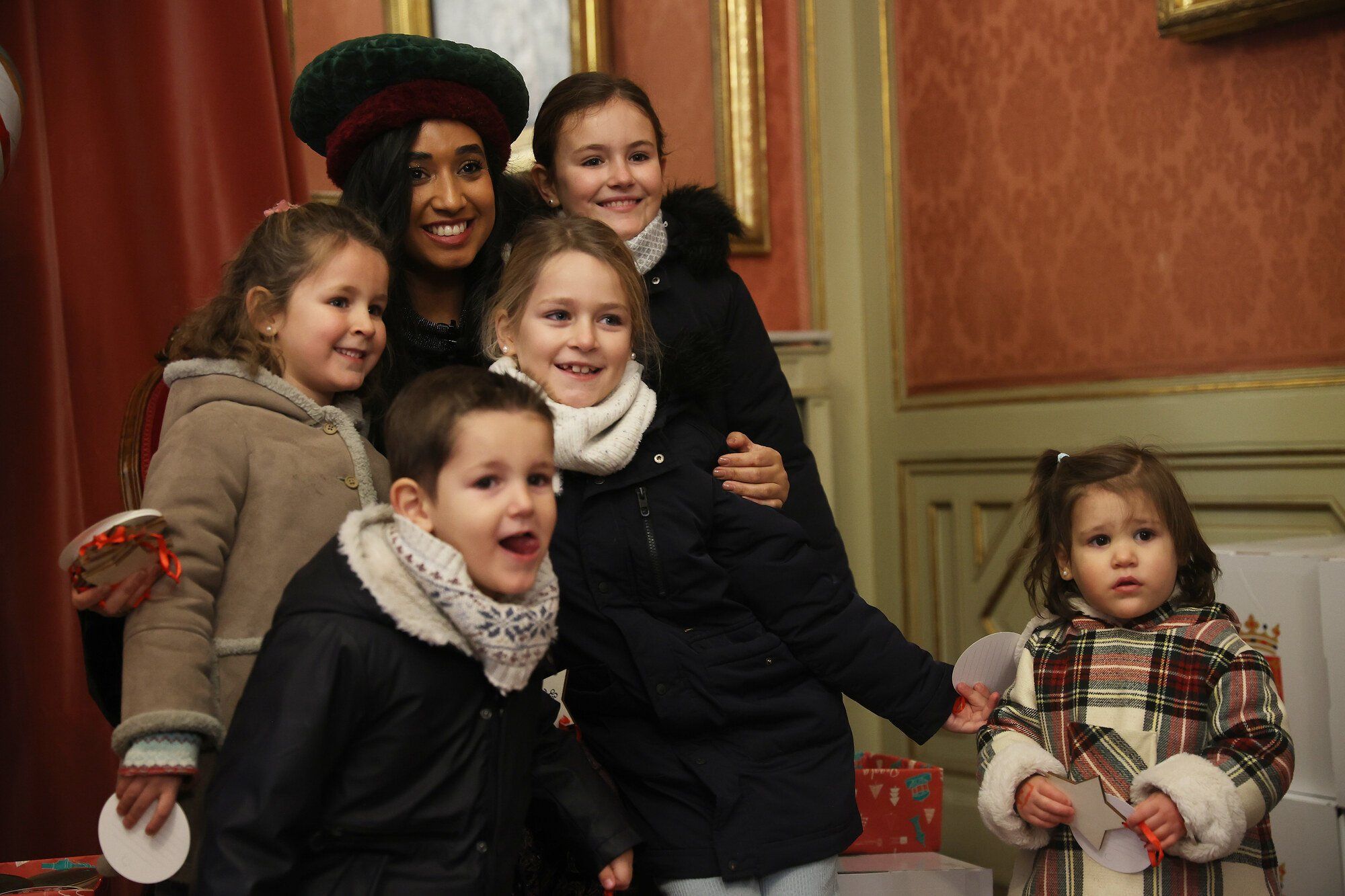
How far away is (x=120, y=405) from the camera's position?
7.58 feet

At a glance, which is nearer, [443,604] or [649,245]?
[443,604]

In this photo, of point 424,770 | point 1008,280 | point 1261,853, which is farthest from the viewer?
point 1008,280

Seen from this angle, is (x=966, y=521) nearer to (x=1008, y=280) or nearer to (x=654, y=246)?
(x=1008, y=280)

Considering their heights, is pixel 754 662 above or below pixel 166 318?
below

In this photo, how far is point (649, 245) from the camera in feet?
6.33

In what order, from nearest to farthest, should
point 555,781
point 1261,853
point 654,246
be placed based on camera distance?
1. point 555,781
2. point 1261,853
3. point 654,246

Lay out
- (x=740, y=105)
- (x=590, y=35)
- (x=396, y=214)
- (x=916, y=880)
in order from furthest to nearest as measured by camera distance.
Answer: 1. (x=740, y=105)
2. (x=590, y=35)
3. (x=916, y=880)
4. (x=396, y=214)

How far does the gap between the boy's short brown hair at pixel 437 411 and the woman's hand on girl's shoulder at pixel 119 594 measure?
0.30 meters

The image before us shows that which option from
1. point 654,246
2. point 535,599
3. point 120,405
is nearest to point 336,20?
point 120,405

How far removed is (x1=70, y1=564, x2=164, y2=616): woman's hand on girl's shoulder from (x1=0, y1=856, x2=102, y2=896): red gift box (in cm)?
52

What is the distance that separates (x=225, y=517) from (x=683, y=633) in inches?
23.5

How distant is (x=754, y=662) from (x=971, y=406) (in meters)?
1.84

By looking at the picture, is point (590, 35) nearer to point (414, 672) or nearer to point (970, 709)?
point (970, 709)

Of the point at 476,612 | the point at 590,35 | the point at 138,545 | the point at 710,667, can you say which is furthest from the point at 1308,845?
the point at 590,35
